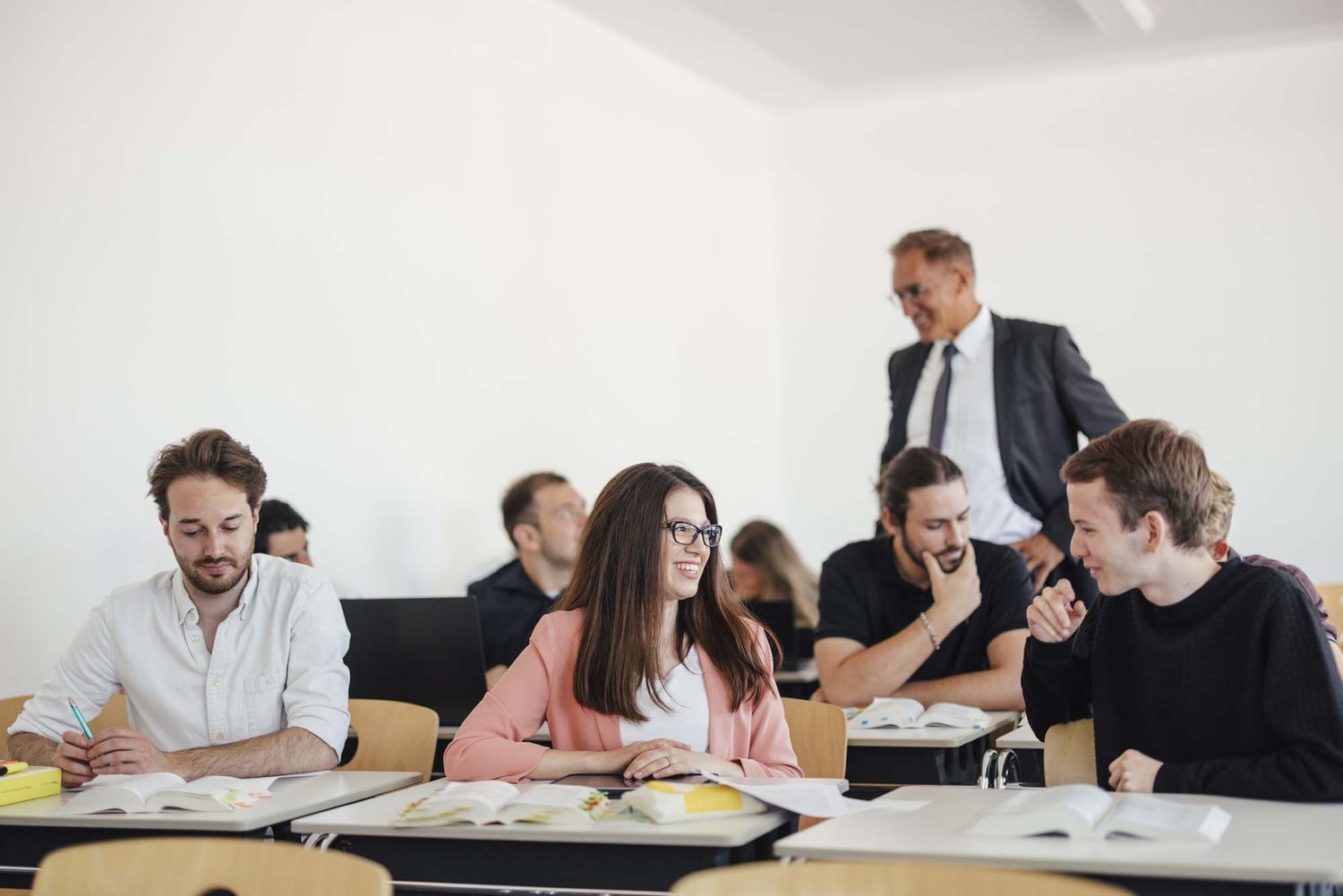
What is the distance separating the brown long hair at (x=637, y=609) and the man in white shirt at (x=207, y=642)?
638 millimetres

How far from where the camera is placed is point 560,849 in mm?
2096

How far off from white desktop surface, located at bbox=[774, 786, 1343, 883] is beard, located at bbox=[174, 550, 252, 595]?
1.57 m

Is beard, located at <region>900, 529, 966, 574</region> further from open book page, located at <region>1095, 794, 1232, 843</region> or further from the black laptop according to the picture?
open book page, located at <region>1095, 794, 1232, 843</region>

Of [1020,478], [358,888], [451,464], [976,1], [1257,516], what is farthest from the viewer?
[1257,516]

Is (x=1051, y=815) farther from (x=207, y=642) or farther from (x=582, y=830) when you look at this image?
(x=207, y=642)

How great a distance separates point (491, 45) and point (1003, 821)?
15.1ft

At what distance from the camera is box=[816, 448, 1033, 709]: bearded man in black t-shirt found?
3.80 m

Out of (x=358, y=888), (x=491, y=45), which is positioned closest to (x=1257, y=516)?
(x=491, y=45)

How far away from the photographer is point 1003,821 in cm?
196

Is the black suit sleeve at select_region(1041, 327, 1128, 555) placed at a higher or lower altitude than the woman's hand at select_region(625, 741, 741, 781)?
higher

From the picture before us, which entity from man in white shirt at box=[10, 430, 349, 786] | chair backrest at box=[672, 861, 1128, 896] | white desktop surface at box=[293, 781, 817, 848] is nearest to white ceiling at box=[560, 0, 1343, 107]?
man in white shirt at box=[10, 430, 349, 786]

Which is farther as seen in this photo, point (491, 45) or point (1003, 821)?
point (491, 45)

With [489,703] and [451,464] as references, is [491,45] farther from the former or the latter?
[489,703]

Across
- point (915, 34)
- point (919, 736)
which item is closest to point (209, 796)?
point (919, 736)
